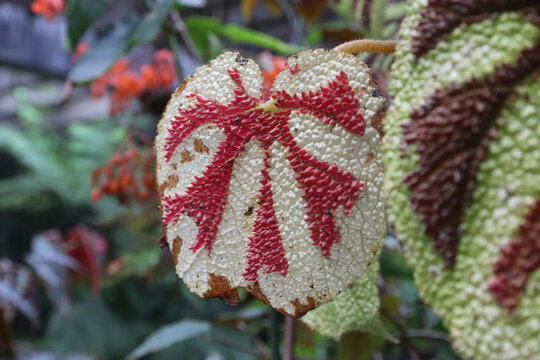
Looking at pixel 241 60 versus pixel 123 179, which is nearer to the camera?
pixel 241 60

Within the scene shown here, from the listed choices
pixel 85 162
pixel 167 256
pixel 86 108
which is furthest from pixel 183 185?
pixel 86 108

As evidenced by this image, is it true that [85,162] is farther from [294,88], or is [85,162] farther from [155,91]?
[294,88]

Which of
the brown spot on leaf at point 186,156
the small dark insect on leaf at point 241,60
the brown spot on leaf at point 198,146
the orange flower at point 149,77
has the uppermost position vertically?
the small dark insect on leaf at point 241,60

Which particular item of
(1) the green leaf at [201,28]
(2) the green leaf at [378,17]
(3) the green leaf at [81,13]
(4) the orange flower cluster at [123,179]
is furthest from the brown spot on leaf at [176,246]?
(4) the orange flower cluster at [123,179]

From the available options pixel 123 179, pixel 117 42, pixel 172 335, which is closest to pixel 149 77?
pixel 123 179

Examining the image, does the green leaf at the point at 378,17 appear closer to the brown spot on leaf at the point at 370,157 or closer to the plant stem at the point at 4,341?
the brown spot on leaf at the point at 370,157

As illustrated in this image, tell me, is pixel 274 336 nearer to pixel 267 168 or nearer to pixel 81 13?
pixel 267 168
